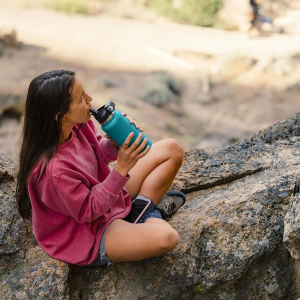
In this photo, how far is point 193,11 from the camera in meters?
16.0

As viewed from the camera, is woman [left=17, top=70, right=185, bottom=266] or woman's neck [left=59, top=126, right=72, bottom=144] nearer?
woman [left=17, top=70, right=185, bottom=266]

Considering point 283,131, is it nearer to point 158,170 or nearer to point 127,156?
point 158,170

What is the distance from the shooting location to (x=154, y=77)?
467 inches

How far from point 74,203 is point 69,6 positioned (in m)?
15.8

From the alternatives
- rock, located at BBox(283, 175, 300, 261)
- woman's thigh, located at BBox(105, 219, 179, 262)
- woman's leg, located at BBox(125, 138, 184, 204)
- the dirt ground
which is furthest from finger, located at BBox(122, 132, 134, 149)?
the dirt ground

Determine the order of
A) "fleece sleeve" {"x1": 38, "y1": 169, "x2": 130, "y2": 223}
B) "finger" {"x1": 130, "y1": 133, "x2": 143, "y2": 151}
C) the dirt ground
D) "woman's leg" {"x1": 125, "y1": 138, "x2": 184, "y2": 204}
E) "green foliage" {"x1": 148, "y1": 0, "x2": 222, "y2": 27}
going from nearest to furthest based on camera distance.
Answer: "fleece sleeve" {"x1": 38, "y1": 169, "x2": 130, "y2": 223}
"finger" {"x1": 130, "y1": 133, "x2": 143, "y2": 151}
"woman's leg" {"x1": 125, "y1": 138, "x2": 184, "y2": 204}
the dirt ground
"green foliage" {"x1": 148, "y1": 0, "x2": 222, "y2": 27}

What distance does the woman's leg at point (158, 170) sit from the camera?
2326 mm

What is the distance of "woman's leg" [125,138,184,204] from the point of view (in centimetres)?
233

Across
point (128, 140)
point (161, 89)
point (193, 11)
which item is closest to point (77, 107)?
point (128, 140)

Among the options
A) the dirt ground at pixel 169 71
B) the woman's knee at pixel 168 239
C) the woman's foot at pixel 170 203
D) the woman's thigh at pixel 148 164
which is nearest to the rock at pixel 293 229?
the woman's knee at pixel 168 239

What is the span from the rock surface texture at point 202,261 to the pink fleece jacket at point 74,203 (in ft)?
0.42

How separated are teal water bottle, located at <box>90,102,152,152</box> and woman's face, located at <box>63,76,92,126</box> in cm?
4

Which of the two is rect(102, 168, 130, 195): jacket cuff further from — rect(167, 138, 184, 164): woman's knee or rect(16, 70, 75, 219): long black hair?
rect(167, 138, 184, 164): woman's knee

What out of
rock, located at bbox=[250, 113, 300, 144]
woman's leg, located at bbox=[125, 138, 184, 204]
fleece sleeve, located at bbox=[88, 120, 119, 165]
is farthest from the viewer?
rock, located at bbox=[250, 113, 300, 144]
